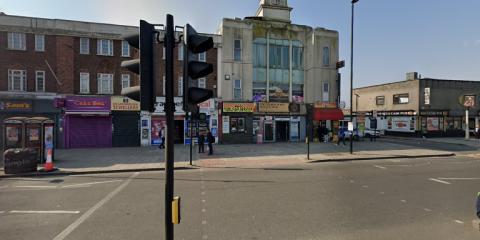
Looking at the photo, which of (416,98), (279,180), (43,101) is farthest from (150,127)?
(416,98)

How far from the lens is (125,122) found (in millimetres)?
23812

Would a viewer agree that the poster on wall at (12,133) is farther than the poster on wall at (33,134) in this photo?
No

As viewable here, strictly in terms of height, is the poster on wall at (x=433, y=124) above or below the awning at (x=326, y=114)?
below

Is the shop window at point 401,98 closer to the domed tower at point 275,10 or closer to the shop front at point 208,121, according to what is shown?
the domed tower at point 275,10

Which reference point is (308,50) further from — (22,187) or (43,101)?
(22,187)

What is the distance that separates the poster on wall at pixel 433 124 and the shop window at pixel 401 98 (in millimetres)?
3463

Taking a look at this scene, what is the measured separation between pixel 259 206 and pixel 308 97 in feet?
74.3

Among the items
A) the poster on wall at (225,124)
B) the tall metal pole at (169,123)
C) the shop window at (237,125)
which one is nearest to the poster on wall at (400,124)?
the shop window at (237,125)

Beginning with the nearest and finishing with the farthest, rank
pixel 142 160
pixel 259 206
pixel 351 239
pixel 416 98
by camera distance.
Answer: pixel 351 239 → pixel 259 206 → pixel 142 160 → pixel 416 98

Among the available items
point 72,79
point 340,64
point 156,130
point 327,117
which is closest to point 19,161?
point 72,79

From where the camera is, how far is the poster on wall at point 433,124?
1364 inches

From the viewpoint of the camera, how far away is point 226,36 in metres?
26.0

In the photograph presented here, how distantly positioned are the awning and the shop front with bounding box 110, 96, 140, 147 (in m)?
16.1

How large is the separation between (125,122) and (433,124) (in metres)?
34.5
